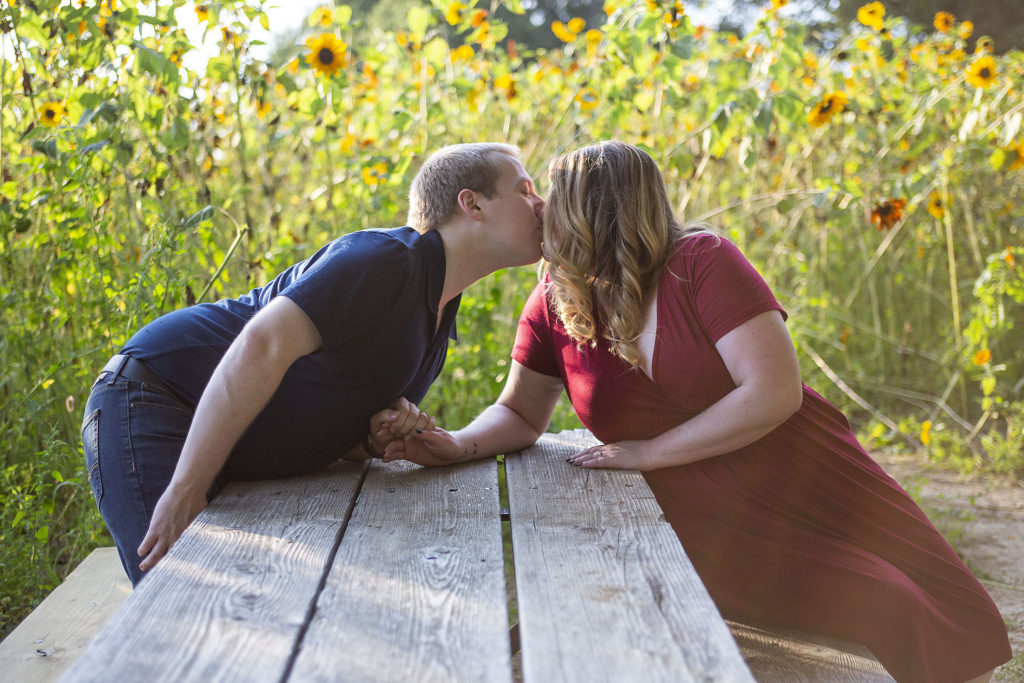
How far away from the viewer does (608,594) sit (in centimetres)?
115

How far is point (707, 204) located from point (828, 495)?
11.0 ft

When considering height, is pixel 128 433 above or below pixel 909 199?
above

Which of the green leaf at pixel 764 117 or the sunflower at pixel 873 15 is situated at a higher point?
the sunflower at pixel 873 15

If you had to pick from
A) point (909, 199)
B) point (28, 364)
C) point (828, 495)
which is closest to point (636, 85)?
point (909, 199)

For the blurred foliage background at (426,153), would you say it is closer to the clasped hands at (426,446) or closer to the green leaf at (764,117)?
the green leaf at (764,117)

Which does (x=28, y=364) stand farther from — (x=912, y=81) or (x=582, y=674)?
(x=912, y=81)

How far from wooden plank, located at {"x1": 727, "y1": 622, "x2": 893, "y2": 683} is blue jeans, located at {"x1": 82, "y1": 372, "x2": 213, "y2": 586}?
1122mm

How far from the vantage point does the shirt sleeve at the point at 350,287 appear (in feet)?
5.24

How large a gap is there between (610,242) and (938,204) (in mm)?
2475

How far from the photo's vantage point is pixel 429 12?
11.3 feet

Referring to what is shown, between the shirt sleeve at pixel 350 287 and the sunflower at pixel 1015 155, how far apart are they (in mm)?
2717

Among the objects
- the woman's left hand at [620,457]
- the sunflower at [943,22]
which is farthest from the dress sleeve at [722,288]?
the sunflower at [943,22]

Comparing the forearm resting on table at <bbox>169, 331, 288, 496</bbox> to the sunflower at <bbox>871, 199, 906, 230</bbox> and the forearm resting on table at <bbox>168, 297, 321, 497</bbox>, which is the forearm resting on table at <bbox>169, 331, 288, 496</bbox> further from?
the sunflower at <bbox>871, 199, 906, 230</bbox>

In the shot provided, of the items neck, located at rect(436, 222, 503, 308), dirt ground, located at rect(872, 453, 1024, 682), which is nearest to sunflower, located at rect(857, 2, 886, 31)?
dirt ground, located at rect(872, 453, 1024, 682)
